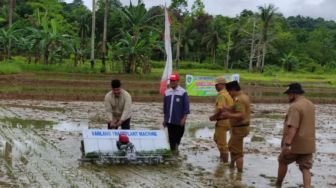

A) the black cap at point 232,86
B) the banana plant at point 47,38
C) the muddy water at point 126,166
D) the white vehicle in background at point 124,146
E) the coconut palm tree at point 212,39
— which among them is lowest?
the muddy water at point 126,166

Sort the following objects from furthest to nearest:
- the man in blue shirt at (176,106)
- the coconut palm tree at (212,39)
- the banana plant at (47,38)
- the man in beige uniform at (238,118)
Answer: the coconut palm tree at (212,39), the banana plant at (47,38), the man in blue shirt at (176,106), the man in beige uniform at (238,118)

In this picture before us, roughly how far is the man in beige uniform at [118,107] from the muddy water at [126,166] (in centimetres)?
100

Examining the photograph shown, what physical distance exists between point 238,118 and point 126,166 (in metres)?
2.19

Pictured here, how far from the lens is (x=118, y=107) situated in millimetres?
9875

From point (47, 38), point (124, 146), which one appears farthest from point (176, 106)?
point (47, 38)

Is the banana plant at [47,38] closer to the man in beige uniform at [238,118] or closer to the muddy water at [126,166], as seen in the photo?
the muddy water at [126,166]

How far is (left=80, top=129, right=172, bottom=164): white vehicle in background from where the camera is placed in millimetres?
9062

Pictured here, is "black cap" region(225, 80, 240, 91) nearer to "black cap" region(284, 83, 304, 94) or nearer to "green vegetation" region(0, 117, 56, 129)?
"black cap" region(284, 83, 304, 94)

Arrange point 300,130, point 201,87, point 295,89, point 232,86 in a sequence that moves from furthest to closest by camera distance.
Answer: point 201,87 → point 232,86 → point 295,89 → point 300,130

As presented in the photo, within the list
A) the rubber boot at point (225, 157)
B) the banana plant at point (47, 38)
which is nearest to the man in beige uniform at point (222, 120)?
the rubber boot at point (225, 157)

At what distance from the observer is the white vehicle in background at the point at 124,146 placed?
29.7 ft

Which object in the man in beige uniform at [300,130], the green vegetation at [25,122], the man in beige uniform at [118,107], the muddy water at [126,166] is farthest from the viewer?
the green vegetation at [25,122]

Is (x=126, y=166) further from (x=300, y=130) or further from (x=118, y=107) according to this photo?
(x=300, y=130)

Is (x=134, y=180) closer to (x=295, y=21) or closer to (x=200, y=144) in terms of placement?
(x=200, y=144)
